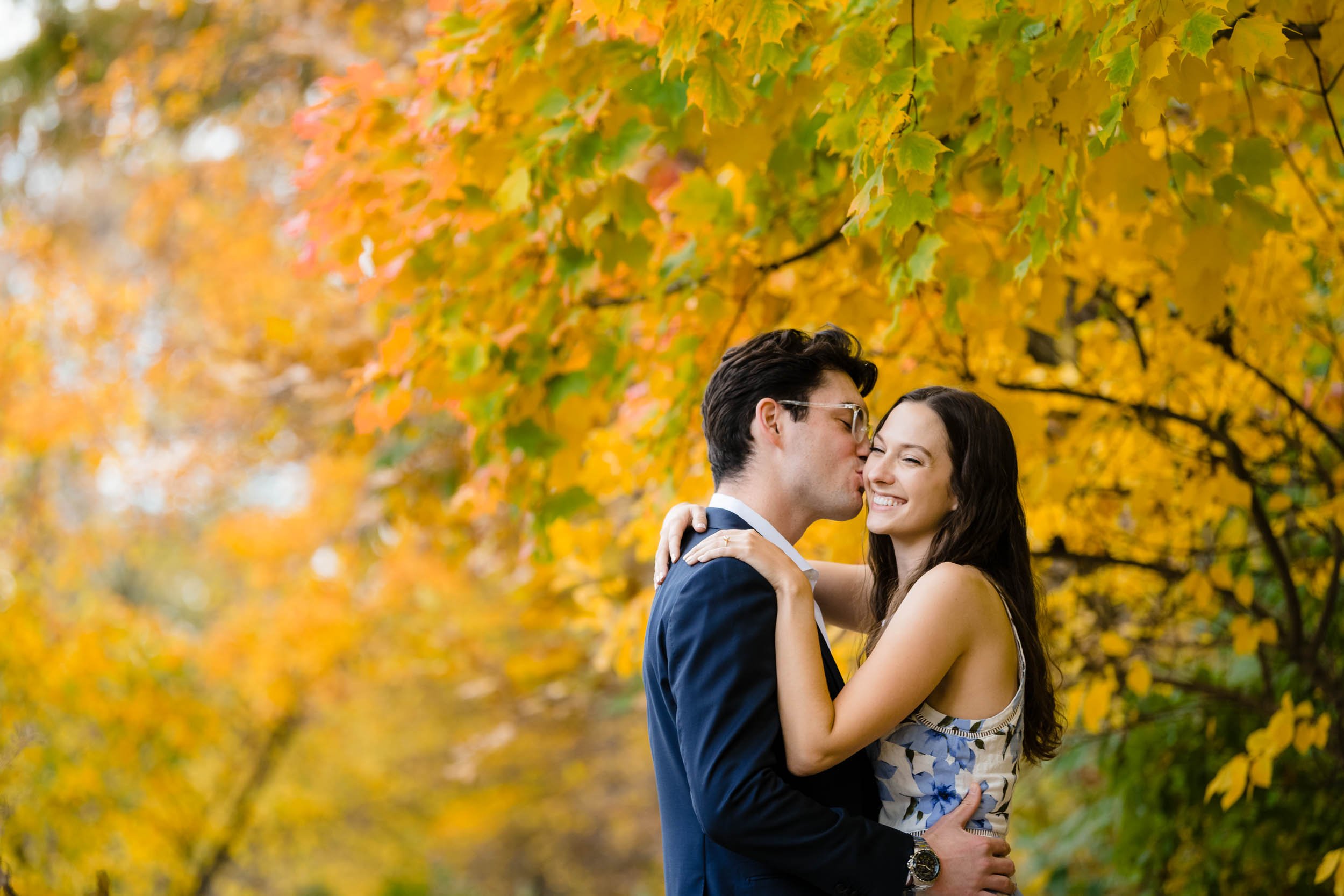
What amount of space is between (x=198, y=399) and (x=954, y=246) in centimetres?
839

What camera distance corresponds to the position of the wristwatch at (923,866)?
2076 millimetres

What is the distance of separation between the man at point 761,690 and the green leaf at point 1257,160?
1117mm

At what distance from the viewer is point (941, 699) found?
2260mm

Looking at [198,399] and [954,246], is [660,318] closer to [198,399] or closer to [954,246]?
[954,246]

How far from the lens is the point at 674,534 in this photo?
7.72ft

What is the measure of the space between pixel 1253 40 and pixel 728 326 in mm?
1760

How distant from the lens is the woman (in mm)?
2051

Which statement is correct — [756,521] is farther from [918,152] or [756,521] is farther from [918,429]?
[918,152]

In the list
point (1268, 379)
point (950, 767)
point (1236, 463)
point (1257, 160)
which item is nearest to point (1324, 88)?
point (1257, 160)

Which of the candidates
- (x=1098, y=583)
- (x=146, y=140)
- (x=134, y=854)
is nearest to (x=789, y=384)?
(x=1098, y=583)

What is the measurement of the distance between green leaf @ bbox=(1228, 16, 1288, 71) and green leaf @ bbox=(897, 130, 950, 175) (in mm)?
535

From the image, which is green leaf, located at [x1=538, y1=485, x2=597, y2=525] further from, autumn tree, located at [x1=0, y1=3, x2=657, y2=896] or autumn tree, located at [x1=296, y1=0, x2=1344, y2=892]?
autumn tree, located at [x1=0, y1=3, x2=657, y2=896]

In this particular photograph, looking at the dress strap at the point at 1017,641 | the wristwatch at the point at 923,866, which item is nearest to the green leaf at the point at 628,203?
the dress strap at the point at 1017,641

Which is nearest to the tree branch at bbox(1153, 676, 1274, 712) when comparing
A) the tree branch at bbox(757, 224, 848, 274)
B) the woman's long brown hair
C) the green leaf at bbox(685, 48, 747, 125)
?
the woman's long brown hair
